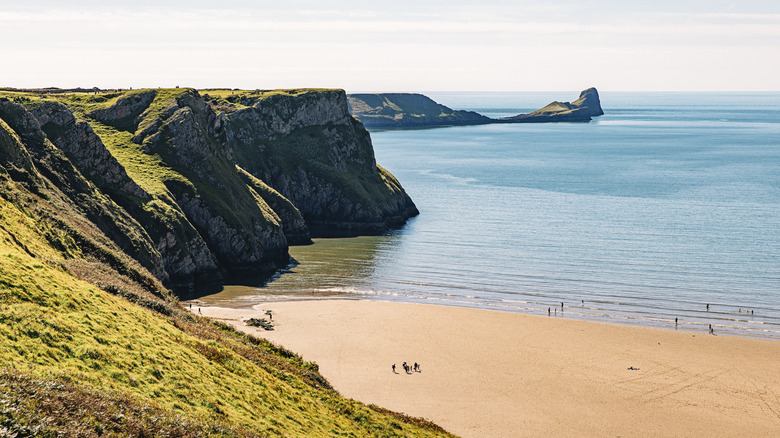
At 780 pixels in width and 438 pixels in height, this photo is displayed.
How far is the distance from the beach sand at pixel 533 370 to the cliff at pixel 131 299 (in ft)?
30.5

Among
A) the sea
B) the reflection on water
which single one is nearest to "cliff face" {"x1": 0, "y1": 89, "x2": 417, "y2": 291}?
the reflection on water

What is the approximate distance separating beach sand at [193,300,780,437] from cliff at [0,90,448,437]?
30.5 feet

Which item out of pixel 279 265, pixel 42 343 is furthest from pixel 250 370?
pixel 279 265

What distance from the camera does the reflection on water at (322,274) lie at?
7319 centimetres

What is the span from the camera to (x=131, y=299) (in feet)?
122

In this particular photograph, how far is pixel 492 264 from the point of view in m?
87.3

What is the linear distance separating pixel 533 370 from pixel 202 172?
5408 centimetres

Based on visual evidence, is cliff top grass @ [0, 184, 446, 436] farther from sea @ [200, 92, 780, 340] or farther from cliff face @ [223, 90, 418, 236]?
cliff face @ [223, 90, 418, 236]

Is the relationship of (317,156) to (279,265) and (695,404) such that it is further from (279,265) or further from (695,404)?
(695,404)

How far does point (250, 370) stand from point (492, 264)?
191 ft

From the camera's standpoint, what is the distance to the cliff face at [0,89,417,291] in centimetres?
6756

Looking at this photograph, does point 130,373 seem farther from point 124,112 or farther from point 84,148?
point 124,112

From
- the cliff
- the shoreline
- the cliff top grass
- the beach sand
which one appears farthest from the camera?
the shoreline

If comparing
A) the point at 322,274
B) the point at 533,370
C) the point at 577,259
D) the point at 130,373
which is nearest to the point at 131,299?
the point at 130,373
